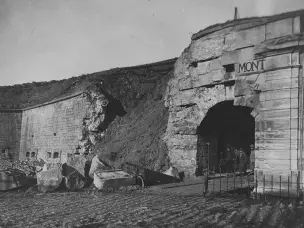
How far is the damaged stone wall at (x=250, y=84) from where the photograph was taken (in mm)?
8961

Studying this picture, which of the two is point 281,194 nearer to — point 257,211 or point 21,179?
point 257,211

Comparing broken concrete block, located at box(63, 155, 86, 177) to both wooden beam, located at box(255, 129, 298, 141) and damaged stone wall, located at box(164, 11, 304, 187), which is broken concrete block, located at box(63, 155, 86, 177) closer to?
damaged stone wall, located at box(164, 11, 304, 187)

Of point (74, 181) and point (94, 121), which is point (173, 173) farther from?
point (94, 121)

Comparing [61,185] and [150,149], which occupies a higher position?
[150,149]

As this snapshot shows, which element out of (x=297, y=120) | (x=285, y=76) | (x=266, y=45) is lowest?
(x=297, y=120)

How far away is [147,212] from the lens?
6559mm

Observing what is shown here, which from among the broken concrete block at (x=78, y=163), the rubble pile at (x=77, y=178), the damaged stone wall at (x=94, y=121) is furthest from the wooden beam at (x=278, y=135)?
the damaged stone wall at (x=94, y=121)

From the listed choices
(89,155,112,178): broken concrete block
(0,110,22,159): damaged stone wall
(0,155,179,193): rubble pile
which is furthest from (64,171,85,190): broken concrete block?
(0,110,22,159): damaged stone wall

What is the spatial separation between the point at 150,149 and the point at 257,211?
8.45 m

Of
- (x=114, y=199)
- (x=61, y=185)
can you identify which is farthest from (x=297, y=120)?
(x=61, y=185)

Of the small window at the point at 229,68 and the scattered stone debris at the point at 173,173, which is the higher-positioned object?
the small window at the point at 229,68

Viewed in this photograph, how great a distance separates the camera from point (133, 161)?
14.7 meters

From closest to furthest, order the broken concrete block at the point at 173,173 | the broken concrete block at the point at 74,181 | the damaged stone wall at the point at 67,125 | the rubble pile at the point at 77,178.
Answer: the rubble pile at the point at 77,178 < the broken concrete block at the point at 74,181 < the broken concrete block at the point at 173,173 < the damaged stone wall at the point at 67,125

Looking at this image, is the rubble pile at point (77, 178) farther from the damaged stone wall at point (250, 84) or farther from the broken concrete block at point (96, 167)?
the damaged stone wall at point (250, 84)
